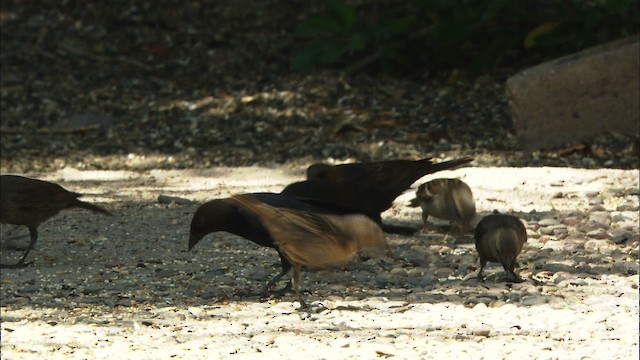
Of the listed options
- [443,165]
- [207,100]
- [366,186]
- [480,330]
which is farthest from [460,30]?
[480,330]

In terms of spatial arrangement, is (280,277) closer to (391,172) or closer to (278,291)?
(278,291)

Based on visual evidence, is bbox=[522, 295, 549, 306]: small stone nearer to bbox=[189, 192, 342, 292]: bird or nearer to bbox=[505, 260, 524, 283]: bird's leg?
bbox=[505, 260, 524, 283]: bird's leg

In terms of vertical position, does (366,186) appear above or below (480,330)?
above

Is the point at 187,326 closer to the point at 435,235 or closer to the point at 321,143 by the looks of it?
the point at 435,235

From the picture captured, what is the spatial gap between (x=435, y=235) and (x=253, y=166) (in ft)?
9.39

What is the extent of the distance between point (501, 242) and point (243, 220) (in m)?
1.32

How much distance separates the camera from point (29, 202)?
684cm

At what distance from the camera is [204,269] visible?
6656 millimetres

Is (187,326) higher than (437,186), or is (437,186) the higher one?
(437,186)

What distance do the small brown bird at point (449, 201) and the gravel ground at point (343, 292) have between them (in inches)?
6.0

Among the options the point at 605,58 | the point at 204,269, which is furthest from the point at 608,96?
the point at 204,269

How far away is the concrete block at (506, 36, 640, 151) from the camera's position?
9.83 metres

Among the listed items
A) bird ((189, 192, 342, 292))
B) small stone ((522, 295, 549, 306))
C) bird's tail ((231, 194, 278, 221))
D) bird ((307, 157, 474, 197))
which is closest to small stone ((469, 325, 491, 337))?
small stone ((522, 295, 549, 306))

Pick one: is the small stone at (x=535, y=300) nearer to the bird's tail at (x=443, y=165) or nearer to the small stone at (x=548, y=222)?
the bird's tail at (x=443, y=165)
